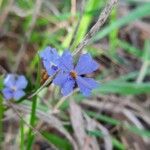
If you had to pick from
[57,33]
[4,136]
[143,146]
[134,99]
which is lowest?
[143,146]

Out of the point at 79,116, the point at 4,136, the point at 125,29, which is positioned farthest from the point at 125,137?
the point at 125,29

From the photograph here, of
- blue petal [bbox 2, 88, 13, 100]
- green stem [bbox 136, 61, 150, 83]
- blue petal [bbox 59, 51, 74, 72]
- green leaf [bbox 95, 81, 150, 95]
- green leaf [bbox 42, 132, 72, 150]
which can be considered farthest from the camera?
green stem [bbox 136, 61, 150, 83]

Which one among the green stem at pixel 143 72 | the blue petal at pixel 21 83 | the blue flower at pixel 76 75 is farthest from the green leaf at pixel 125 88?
the blue flower at pixel 76 75

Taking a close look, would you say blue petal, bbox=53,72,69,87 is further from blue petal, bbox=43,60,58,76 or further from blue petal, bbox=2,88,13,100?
blue petal, bbox=2,88,13,100

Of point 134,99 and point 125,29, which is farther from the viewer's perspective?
point 125,29

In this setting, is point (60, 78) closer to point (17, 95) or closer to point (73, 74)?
point (73, 74)

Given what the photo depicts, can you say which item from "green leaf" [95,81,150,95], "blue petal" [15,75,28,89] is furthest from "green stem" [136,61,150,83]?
"blue petal" [15,75,28,89]

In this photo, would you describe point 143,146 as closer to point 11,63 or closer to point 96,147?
point 96,147
